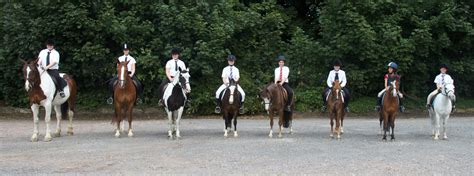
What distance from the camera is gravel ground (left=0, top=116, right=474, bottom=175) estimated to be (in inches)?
425

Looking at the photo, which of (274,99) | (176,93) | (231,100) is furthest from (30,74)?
(274,99)

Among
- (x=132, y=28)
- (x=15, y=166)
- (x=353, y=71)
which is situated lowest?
(x=15, y=166)

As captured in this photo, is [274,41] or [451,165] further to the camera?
[274,41]

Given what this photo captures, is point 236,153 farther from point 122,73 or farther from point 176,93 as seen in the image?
point 122,73

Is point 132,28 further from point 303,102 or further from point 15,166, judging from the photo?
point 15,166

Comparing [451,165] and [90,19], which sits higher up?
[90,19]

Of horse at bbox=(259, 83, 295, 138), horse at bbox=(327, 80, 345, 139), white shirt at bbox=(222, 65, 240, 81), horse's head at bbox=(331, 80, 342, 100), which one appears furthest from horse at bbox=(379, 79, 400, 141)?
white shirt at bbox=(222, 65, 240, 81)

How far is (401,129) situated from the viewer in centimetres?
2045

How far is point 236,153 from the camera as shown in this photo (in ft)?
43.1

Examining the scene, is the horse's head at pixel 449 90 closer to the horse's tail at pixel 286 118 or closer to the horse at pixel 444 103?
the horse at pixel 444 103

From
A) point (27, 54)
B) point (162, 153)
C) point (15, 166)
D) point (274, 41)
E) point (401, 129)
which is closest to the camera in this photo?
point (15, 166)

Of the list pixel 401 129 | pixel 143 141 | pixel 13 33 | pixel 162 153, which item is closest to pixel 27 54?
pixel 13 33

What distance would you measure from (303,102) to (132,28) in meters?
8.86

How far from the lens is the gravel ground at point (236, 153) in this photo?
1079cm
